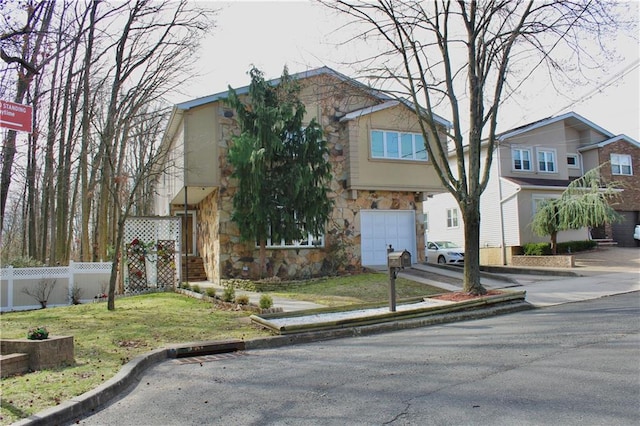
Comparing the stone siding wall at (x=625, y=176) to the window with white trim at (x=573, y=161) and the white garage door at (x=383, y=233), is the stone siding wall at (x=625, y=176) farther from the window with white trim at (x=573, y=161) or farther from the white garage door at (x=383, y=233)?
the white garage door at (x=383, y=233)

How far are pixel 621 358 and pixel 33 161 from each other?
2239cm

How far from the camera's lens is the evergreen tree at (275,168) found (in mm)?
15453

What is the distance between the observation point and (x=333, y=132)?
1902 cm

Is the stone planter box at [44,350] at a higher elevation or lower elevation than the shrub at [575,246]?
lower

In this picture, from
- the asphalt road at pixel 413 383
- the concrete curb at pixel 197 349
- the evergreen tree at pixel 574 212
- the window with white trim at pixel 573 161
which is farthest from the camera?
the window with white trim at pixel 573 161

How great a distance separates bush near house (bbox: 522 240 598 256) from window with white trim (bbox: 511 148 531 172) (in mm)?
4891

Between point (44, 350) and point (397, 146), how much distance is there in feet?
50.7

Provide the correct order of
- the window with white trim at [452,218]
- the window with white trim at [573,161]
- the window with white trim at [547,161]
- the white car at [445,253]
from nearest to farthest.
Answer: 1. the white car at [445,253]
2. the window with white trim at [547,161]
3. the window with white trim at [452,218]
4. the window with white trim at [573,161]

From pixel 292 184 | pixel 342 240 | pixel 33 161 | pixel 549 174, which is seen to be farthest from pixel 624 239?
pixel 33 161

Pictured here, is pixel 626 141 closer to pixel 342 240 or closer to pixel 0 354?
pixel 342 240

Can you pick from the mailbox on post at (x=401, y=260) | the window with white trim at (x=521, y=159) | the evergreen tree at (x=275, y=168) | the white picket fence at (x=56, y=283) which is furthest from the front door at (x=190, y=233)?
the window with white trim at (x=521, y=159)

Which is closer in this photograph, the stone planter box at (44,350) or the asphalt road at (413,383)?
the asphalt road at (413,383)

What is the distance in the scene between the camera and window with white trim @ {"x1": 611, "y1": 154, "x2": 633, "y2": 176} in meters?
30.2

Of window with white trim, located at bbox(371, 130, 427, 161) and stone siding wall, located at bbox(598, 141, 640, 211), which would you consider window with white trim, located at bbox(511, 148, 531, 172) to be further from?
window with white trim, located at bbox(371, 130, 427, 161)
